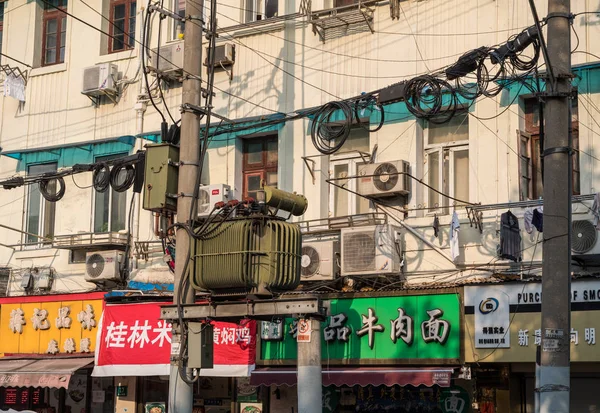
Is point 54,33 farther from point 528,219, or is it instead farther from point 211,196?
point 528,219

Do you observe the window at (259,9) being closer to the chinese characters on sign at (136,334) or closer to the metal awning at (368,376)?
the chinese characters on sign at (136,334)

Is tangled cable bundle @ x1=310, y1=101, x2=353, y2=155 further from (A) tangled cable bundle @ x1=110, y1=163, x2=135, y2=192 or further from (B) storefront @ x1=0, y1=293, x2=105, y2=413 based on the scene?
(B) storefront @ x1=0, y1=293, x2=105, y2=413

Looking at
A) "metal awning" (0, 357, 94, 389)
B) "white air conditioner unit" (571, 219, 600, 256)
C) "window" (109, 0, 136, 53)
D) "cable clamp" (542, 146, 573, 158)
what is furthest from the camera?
"window" (109, 0, 136, 53)

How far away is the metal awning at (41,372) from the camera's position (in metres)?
19.0

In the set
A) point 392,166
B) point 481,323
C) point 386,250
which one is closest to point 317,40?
point 392,166

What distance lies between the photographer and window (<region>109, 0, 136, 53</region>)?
21.6m

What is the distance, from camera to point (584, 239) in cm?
1495

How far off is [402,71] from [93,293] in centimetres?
760

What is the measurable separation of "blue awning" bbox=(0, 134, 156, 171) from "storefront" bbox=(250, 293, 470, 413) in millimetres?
5665

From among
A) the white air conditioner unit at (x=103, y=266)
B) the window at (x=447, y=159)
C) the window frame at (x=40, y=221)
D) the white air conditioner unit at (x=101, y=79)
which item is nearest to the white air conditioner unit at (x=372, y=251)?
the window at (x=447, y=159)

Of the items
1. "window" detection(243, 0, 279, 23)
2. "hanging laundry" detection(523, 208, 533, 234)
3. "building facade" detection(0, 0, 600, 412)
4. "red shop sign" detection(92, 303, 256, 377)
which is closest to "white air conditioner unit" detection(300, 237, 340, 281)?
"building facade" detection(0, 0, 600, 412)

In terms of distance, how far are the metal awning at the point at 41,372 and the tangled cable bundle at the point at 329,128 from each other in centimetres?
657

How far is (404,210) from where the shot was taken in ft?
56.9

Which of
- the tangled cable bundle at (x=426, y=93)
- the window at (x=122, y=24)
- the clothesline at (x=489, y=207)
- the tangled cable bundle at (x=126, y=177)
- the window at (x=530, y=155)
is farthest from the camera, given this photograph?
the window at (x=122, y=24)
